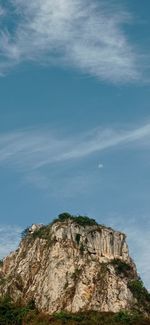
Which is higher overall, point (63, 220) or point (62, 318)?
point (63, 220)

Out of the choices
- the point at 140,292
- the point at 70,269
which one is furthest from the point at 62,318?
the point at 140,292

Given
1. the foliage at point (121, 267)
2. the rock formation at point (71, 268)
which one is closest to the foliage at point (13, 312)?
the rock formation at point (71, 268)

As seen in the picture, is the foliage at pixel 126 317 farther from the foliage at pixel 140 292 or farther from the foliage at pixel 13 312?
the foliage at pixel 13 312

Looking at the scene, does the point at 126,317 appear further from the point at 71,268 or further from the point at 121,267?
the point at 71,268

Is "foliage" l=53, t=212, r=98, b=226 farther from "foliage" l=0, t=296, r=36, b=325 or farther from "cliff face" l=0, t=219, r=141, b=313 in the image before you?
"foliage" l=0, t=296, r=36, b=325

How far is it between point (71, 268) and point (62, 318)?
541 inches

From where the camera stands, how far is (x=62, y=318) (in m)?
100

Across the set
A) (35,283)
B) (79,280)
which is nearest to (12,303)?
(35,283)


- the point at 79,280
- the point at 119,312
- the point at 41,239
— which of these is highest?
the point at 41,239

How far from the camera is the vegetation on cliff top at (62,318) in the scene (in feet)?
323

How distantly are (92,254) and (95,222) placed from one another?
397 inches

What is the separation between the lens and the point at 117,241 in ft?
401

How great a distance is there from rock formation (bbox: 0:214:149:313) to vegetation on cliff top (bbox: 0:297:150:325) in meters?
2.93

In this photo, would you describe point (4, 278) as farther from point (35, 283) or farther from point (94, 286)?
point (94, 286)
